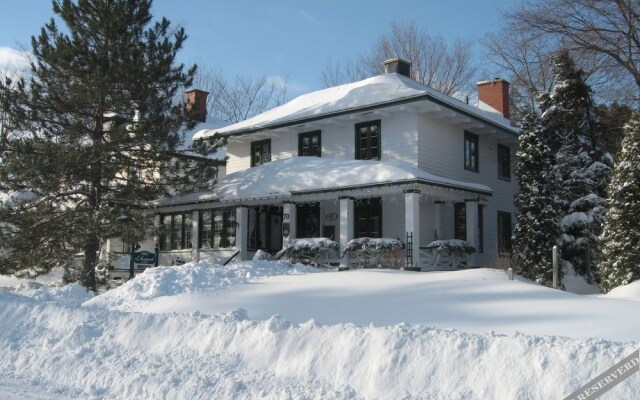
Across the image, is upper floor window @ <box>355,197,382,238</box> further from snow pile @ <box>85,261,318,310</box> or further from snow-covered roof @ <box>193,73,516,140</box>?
snow pile @ <box>85,261,318,310</box>

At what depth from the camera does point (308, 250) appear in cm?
2016

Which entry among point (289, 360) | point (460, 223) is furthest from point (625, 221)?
point (289, 360)

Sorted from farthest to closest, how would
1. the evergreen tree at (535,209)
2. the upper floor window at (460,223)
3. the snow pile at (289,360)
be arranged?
the upper floor window at (460,223)
the evergreen tree at (535,209)
the snow pile at (289,360)

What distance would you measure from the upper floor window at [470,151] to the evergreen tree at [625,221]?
8.86 metres

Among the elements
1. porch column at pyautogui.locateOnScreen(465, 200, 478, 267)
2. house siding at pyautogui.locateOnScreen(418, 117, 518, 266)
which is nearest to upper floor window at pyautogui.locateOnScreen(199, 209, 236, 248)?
house siding at pyautogui.locateOnScreen(418, 117, 518, 266)

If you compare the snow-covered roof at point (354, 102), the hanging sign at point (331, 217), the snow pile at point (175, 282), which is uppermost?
the snow-covered roof at point (354, 102)

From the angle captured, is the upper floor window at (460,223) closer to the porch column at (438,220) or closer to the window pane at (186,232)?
the porch column at (438,220)

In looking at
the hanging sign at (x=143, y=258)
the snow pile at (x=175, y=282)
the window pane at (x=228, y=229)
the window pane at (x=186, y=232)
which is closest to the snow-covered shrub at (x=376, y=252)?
the snow pile at (x=175, y=282)

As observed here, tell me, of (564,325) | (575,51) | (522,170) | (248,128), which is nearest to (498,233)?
(522,170)

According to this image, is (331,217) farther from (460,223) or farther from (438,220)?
(460,223)

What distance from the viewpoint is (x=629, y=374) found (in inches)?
235

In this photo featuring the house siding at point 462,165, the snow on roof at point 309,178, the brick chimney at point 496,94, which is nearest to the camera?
the snow on roof at point 309,178

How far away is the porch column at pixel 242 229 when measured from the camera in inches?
914

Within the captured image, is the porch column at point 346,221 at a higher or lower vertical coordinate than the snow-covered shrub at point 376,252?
higher
